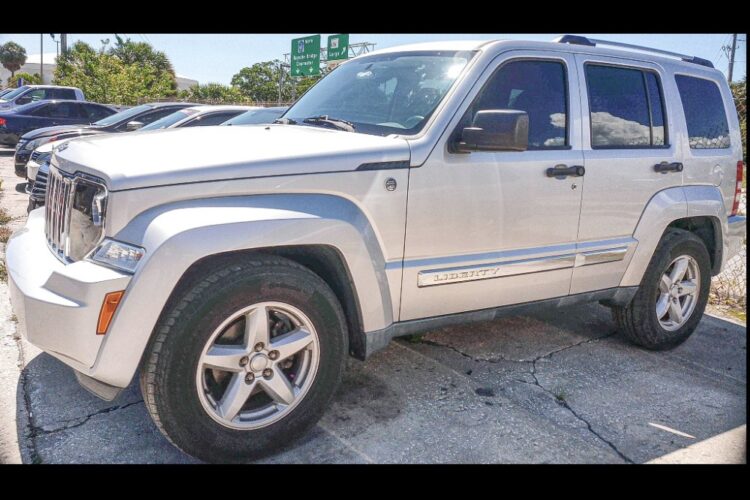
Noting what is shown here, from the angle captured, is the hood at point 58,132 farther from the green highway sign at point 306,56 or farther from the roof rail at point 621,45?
the green highway sign at point 306,56

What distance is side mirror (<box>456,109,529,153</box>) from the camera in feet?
10.3

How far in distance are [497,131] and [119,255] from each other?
1.87 metres

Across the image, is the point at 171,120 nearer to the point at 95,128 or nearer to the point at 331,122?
the point at 95,128

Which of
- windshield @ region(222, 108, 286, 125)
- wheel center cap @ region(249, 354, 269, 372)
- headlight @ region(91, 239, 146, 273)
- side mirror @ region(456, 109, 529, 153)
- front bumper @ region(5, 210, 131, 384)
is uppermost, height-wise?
windshield @ region(222, 108, 286, 125)

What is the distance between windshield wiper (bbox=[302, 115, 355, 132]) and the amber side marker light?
63.5 inches

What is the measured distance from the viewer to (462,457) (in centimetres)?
298

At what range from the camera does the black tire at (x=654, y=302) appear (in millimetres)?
4422

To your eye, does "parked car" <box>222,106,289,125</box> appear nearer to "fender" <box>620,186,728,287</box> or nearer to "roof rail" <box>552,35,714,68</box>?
"roof rail" <box>552,35,714,68</box>

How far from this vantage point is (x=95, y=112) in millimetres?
16406

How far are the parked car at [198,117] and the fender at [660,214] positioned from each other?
6138 mm

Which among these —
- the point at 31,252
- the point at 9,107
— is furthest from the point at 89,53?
the point at 31,252

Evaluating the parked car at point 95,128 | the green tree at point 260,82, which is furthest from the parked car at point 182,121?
the green tree at point 260,82

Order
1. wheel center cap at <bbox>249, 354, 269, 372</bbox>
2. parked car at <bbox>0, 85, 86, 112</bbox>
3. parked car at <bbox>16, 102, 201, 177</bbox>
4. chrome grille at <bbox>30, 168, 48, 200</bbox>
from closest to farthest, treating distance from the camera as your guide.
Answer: wheel center cap at <bbox>249, 354, 269, 372</bbox> → chrome grille at <bbox>30, 168, 48, 200</bbox> → parked car at <bbox>16, 102, 201, 177</bbox> → parked car at <bbox>0, 85, 86, 112</bbox>

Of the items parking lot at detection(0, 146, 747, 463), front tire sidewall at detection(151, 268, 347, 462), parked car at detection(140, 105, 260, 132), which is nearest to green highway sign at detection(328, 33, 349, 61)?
parked car at detection(140, 105, 260, 132)
